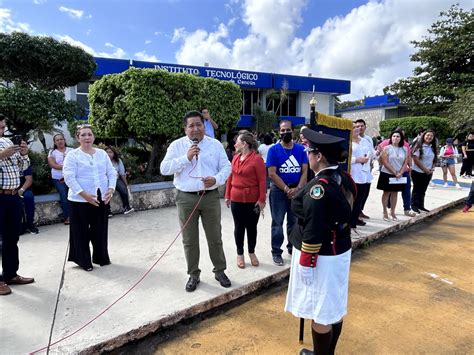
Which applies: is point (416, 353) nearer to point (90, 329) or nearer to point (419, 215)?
point (90, 329)

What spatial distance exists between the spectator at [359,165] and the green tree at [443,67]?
22687 mm

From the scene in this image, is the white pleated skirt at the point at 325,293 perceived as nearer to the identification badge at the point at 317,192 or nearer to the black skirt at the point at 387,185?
the identification badge at the point at 317,192

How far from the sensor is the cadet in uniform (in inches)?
83.6

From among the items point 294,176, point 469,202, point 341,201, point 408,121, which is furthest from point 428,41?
point 341,201

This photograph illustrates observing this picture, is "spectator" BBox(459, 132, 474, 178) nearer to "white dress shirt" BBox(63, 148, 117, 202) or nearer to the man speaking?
the man speaking

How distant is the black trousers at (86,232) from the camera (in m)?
3.93

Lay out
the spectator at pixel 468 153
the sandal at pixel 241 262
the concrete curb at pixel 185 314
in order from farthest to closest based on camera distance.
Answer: the spectator at pixel 468 153 < the sandal at pixel 241 262 < the concrete curb at pixel 185 314

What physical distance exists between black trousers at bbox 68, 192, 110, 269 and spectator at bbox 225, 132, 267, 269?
1.62 meters

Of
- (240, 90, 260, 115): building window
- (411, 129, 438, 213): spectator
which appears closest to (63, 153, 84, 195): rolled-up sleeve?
(411, 129, 438, 213): spectator

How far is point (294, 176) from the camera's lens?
410 centimetres

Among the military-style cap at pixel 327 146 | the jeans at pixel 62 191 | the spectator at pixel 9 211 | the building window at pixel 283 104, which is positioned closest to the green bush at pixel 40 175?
the jeans at pixel 62 191

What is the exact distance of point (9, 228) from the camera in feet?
11.1

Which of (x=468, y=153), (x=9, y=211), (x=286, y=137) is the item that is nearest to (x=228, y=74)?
(x=468, y=153)

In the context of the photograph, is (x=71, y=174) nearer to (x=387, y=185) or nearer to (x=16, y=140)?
(x=16, y=140)
